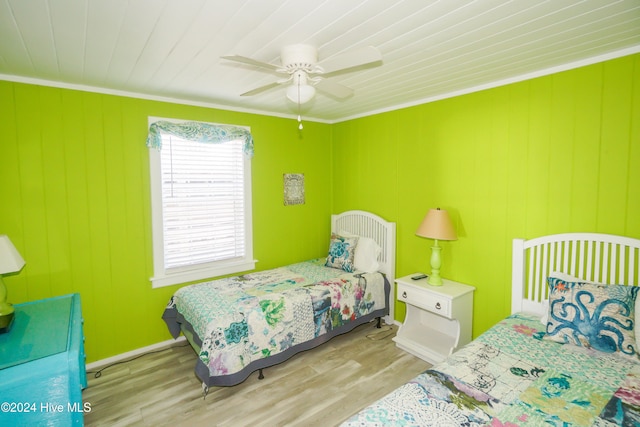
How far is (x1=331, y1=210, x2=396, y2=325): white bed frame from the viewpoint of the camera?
12.2ft

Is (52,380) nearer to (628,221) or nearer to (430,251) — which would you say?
(430,251)

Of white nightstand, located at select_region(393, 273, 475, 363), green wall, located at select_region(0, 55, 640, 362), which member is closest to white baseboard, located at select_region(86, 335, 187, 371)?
green wall, located at select_region(0, 55, 640, 362)

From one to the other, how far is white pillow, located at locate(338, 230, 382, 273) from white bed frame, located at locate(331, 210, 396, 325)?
3.1 inches

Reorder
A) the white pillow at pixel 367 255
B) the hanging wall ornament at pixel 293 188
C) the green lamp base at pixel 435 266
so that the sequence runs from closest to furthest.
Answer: the green lamp base at pixel 435 266
the white pillow at pixel 367 255
the hanging wall ornament at pixel 293 188

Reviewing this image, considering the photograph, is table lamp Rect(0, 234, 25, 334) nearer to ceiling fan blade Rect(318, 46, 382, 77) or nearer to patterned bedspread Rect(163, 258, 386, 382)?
patterned bedspread Rect(163, 258, 386, 382)

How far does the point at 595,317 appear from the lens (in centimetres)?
200

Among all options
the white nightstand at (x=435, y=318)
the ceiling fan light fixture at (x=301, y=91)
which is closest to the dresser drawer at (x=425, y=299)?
the white nightstand at (x=435, y=318)

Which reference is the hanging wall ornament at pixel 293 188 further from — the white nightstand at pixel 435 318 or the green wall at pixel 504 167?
the white nightstand at pixel 435 318

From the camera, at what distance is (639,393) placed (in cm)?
158

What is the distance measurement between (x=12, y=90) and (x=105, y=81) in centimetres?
65

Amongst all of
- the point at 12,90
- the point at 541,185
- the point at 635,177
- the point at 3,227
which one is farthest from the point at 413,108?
the point at 3,227

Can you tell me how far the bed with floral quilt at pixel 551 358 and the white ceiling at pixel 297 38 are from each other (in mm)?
1378

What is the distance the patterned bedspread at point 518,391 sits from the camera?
55.7 inches

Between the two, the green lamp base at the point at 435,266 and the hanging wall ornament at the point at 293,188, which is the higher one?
the hanging wall ornament at the point at 293,188
